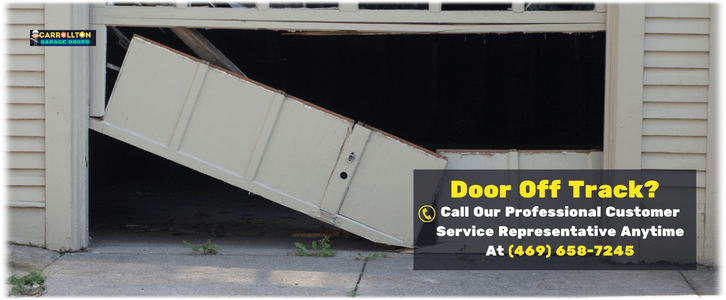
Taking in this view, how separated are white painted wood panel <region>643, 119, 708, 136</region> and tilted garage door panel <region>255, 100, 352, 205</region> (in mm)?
2655

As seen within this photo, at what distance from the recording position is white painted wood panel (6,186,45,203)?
527cm

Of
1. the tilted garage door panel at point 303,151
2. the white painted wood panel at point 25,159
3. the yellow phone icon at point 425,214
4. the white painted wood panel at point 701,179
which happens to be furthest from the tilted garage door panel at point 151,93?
the white painted wood panel at point 701,179

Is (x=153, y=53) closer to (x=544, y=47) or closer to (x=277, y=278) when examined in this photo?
(x=277, y=278)

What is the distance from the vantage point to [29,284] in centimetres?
435

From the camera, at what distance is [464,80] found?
14.3 metres

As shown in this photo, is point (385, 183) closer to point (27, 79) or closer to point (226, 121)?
point (226, 121)

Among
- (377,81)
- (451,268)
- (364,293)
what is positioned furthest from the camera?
(377,81)

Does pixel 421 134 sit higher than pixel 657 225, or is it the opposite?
A: pixel 421 134

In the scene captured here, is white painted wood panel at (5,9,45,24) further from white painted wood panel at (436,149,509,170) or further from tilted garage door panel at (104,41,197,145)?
white painted wood panel at (436,149,509,170)

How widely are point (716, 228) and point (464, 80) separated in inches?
376

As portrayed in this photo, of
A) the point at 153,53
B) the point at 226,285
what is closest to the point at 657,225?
the point at 226,285

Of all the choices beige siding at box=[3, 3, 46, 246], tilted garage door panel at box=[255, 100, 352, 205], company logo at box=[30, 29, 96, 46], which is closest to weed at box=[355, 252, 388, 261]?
tilted garage door panel at box=[255, 100, 352, 205]

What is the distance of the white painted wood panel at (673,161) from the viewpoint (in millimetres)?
5047

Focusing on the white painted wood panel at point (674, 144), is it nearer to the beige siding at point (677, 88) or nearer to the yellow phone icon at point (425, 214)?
the beige siding at point (677, 88)
